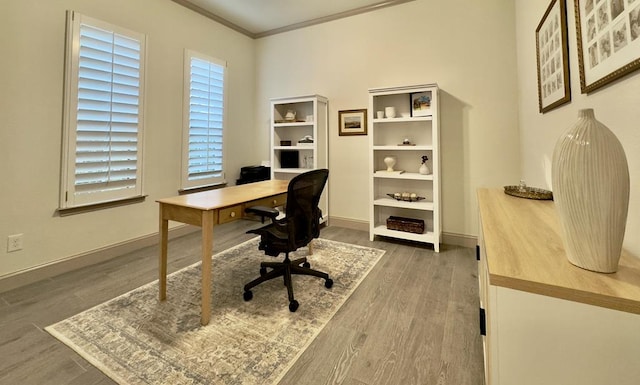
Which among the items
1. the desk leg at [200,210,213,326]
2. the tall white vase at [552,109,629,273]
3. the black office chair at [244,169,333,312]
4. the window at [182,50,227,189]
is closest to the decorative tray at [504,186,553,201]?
the tall white vase at [552,109,629,273]

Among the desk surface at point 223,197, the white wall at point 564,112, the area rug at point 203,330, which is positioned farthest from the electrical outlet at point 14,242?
the white wall at point 564,112

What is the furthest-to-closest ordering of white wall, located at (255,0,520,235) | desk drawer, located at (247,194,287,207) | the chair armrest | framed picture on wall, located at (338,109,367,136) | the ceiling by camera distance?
1. framed picture on wall, located at (338,109,367,136)
2. the ceiling
3. white wall, located at (255,0,520,235)
4. desk drawer, located at (247,194,287,207)
5. the chair armrest

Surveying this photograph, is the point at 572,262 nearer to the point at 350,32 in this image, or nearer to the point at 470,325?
the point at 470,325

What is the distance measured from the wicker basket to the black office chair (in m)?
1.43

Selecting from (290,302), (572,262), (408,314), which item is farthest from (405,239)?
(572,262)

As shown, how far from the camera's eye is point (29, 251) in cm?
236

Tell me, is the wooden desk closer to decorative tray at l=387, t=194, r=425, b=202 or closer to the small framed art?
decorative tray at l=387, t=194, r=425, b=202

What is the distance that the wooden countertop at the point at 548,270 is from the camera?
0.63 meters

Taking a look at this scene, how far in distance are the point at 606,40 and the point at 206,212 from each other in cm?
211

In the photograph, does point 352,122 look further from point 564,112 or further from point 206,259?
point 206,259

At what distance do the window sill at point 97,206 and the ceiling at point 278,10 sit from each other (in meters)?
2.55

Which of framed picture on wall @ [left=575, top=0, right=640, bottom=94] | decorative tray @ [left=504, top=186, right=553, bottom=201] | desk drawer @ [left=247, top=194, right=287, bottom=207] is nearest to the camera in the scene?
framed picture on wall @ [left=575, top=0, right=640, bottom=94]

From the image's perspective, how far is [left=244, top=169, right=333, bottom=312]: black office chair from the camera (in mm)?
1978

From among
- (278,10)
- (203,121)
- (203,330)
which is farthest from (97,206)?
(278,10)
